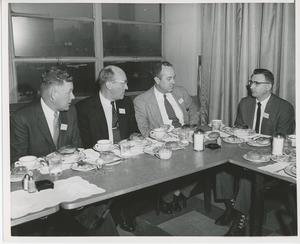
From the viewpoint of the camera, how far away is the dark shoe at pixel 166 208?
3.14 meters

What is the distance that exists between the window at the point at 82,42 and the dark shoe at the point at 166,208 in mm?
1763

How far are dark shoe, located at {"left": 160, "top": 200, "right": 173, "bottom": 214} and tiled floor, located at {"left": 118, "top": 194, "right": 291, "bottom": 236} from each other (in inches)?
1.8

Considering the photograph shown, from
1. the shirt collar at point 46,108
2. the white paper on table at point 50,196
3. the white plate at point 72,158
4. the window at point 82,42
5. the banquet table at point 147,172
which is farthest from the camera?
the window at point 82,42

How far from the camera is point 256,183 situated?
2.23 m

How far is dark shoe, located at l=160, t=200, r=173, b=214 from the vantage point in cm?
314

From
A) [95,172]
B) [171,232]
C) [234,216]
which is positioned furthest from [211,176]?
[95,172]

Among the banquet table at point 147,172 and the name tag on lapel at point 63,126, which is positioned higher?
the name tag on lapel at point 63,126

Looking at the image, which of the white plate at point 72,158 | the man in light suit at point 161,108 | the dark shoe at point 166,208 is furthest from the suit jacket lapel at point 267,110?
the white plate at point 72,158

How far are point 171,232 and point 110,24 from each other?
2681 mm

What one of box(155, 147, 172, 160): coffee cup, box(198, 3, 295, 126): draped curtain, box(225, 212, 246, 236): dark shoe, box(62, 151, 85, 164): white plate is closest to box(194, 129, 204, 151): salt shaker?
box(155, 147, 172, 160): coffee cup

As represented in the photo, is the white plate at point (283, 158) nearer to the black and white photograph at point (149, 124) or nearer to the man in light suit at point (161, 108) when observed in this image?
the black and white photograph at point (149, 124)

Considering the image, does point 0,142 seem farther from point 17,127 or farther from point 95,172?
point 17,127

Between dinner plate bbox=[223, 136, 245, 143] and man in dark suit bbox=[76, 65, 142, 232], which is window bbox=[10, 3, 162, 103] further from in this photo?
dinner plate bbox=[223, 136, 245, 143]

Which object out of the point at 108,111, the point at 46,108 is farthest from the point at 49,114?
the point at 108,111
